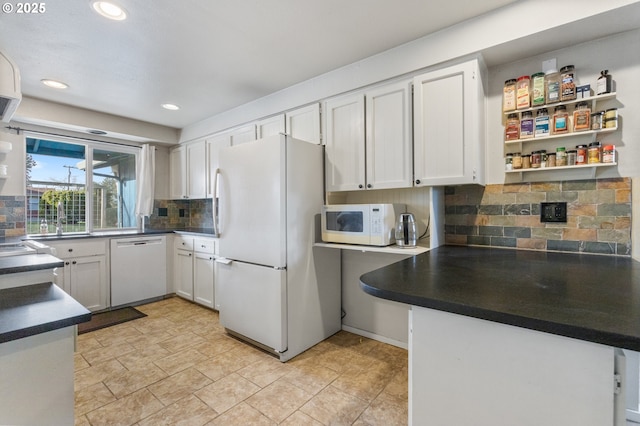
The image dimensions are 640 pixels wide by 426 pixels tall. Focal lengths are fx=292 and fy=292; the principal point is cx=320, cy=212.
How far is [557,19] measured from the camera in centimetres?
153

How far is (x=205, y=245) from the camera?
3.34 m

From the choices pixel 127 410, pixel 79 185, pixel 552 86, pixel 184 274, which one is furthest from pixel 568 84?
pixel 79 185

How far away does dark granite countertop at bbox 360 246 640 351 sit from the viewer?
723 millimetres

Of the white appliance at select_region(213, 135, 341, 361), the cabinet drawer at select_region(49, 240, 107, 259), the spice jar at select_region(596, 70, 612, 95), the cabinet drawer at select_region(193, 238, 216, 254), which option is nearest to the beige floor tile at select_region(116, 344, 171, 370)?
the white appliance at select_region(213, 135, 341, 361)

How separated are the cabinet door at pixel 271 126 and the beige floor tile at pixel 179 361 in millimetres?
2032

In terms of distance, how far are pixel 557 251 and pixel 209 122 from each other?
3633 mm

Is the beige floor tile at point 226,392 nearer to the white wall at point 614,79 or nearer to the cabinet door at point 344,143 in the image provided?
the cabinet door at point 344,143

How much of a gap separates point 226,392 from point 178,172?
3196 mm

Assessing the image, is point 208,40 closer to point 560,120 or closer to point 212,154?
point 212,154

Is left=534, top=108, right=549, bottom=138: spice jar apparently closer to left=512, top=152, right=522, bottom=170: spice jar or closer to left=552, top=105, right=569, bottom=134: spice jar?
left=552, top=105, right=569, bottom=134: spice jar

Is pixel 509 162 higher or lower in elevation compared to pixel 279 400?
higher

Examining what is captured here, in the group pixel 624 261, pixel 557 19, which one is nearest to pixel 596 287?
pixel 624 261

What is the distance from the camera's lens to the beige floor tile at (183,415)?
1.58 m

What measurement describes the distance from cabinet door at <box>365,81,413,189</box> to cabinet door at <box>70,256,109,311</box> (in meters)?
3.06
